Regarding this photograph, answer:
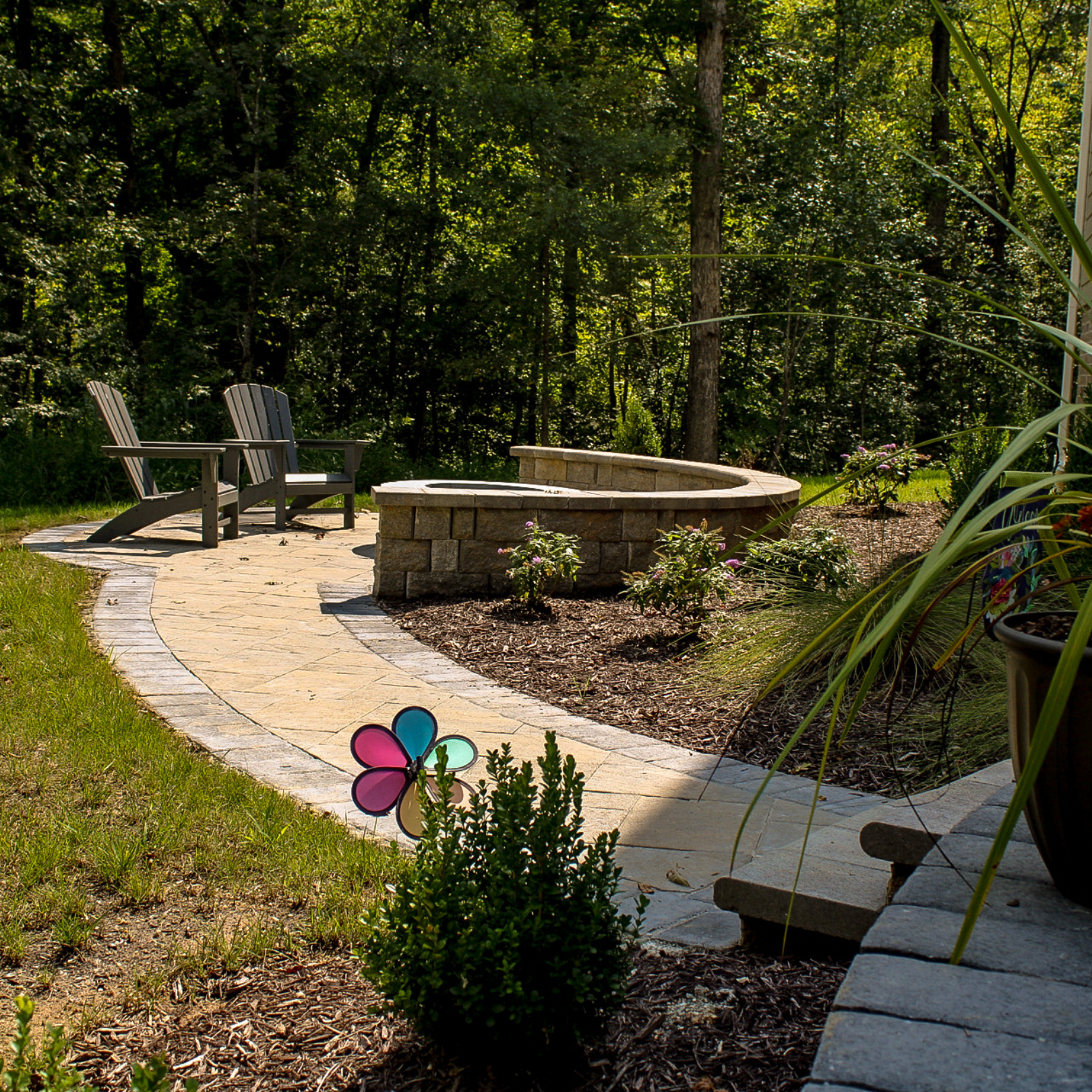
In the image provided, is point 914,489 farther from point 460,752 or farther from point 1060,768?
point 1060,768

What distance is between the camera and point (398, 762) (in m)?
2.04

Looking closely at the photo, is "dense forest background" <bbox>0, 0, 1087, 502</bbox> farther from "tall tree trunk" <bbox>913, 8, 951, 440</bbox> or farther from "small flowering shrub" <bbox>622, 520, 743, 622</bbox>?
"small flowering shrub" <bbox>622, 520, 743, 622</bbox>

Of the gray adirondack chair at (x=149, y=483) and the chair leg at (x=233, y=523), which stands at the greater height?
the gray adirondack chair at (x=149, y=483)

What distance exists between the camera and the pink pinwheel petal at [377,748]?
2.01 meters

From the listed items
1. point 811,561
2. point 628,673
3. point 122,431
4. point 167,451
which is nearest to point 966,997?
point 628,673

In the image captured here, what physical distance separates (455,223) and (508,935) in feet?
42.4

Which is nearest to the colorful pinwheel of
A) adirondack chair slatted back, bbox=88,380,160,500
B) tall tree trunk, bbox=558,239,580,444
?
adirondack chair slatted back, bbox=88,380,160,500

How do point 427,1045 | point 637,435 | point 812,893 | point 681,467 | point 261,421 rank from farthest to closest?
1. point 637,435
2. point 261,421
3. point 681,467
4. point 812,893
5. point 427,1045

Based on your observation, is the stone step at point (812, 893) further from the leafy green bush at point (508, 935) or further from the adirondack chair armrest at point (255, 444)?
the adirondack chair armrest at point (255, 444)

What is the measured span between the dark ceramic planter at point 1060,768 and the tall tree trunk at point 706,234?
11088mm

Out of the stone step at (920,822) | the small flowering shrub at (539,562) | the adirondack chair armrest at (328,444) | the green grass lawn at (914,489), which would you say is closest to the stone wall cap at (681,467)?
the green grass lawn at (914,489)

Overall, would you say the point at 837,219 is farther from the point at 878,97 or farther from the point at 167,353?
the point at 167,353

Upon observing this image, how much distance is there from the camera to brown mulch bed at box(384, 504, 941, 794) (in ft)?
11.2

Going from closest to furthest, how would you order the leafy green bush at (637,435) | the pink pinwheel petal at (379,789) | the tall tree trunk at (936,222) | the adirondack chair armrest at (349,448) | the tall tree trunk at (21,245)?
1. the pink pinwheel petal at (379,789)
2. the adirondack chair armrest at (349,448)
3. the tall tree trunk at (21,245)
4. the leafy green bush at (637,435)
5. the tall tree trunk at (936,222)
